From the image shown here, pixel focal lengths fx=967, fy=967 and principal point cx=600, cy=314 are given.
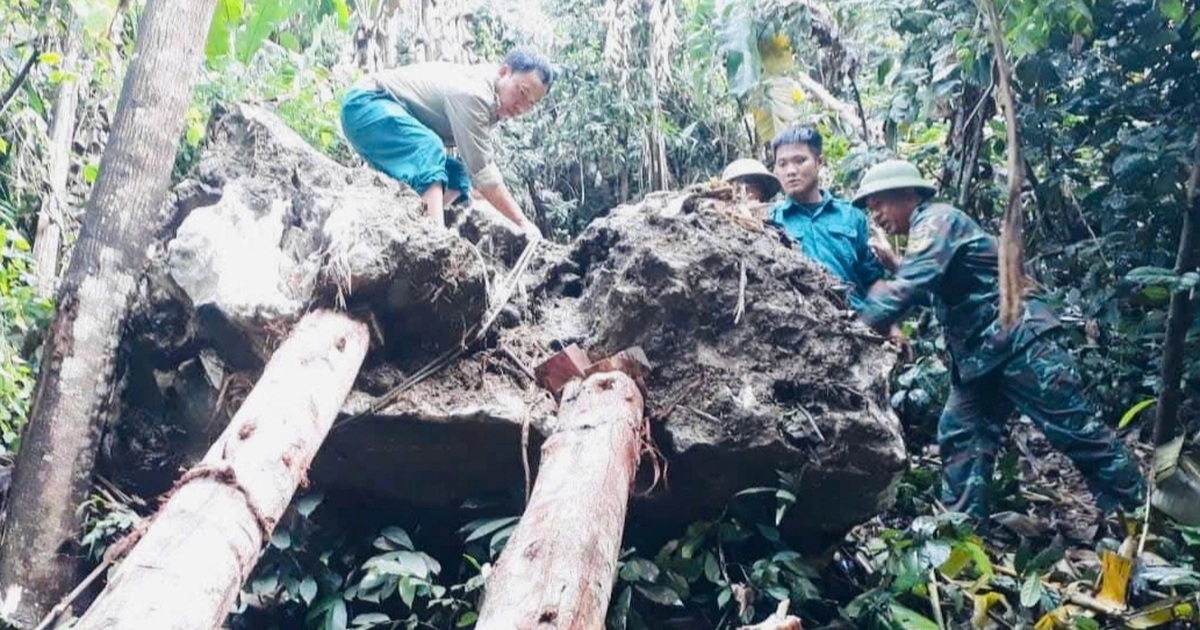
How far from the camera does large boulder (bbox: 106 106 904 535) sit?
11.9ft

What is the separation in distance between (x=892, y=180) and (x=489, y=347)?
2.25 metres

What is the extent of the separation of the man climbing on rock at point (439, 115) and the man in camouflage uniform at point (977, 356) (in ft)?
6.16

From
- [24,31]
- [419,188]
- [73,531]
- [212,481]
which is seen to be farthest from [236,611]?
[24,31]

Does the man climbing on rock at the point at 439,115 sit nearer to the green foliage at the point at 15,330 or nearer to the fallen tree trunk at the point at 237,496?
the fallen tree trunk at the point at 237,496

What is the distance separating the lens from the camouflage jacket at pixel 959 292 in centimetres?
447

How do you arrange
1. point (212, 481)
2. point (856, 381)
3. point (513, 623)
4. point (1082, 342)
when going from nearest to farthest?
point (513, 623), point (212, 481), point (856, 381), point (1082, 342)

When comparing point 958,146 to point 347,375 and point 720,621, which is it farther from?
point 347,375

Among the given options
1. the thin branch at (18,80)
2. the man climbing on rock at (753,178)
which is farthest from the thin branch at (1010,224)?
the thin branch at (18,80)

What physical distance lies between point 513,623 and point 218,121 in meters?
3.62

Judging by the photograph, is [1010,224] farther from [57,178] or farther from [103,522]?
[57,178]

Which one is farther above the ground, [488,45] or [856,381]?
[488,45]

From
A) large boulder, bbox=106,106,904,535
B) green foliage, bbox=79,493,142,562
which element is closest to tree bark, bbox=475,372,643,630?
large boulder, bbox=106,106,904,535

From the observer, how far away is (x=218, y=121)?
4.88 metres

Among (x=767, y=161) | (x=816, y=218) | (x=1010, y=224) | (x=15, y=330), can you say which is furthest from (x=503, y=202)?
(x=767, y=161)
